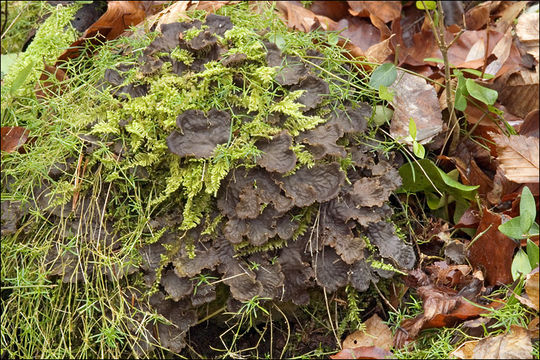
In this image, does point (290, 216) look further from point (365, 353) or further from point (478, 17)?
point (478, 17)

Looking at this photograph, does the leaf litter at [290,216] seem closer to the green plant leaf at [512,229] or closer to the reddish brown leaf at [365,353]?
the reddish brown leaf at [365,353]

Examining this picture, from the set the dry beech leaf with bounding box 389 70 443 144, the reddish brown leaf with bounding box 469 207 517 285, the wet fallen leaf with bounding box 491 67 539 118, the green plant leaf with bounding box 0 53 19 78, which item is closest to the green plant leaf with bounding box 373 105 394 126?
the dry beech leaf with bounding box 389 70 443 144

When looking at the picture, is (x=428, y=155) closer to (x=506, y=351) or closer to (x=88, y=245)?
(x=506, y=351)

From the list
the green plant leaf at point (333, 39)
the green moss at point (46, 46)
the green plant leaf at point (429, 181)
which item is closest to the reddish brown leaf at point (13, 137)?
the green moss at point (46, 46)

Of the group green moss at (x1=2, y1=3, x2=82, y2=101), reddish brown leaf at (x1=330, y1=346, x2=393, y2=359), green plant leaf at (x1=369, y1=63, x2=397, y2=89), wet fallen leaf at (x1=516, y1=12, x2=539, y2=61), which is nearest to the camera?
reddish brown leaf at (x1=330, y1=346, x2=393, y2=359)

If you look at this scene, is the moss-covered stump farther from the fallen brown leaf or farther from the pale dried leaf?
the fallen brown leaf

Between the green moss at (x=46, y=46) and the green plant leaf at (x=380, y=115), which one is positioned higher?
the green moss at (x=46, y=46)

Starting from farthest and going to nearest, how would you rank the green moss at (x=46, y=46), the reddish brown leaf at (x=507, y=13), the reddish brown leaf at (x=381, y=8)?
the reddish brown leaf at (x=381, y=8) → the reddish brown leaf at (x=507, y=13) → the green moss at (x=46, y=46)

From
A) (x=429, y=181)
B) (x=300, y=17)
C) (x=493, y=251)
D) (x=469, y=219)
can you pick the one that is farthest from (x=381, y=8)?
(x=493, y=251)
